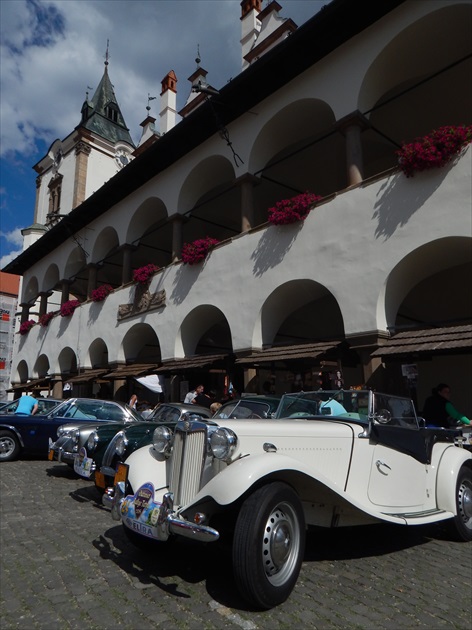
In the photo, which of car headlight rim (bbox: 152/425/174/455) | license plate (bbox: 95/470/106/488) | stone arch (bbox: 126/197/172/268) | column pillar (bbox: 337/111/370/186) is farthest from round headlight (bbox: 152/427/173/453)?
stone arch (bbox: 126/197/172/268)

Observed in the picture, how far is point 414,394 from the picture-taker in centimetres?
1046

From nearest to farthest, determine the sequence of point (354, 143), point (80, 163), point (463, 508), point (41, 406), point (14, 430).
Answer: point (463, 508), point (14, 430), point (354, 143), point (41, 406), point (80, 163)

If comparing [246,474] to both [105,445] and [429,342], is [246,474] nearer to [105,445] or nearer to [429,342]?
[105,445]

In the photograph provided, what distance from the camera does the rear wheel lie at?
9.81 meters

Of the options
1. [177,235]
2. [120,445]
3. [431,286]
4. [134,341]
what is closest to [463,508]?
[120,445]

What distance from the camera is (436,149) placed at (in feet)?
28.6

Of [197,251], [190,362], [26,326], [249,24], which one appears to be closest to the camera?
[190,362]

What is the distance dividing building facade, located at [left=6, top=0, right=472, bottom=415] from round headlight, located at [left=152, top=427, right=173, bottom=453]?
17.6 ft

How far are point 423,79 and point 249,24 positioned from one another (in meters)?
12.0

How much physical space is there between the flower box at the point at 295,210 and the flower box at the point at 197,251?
2903 mm

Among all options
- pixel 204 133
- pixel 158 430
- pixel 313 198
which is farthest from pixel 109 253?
pixel 158 430

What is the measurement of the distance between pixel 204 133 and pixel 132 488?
1285 cm

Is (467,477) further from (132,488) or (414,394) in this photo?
(414,394)

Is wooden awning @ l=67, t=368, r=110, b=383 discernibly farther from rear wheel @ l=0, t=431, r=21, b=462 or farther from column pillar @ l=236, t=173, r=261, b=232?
column pillar @ l=236, t=173, r=261, b=232
